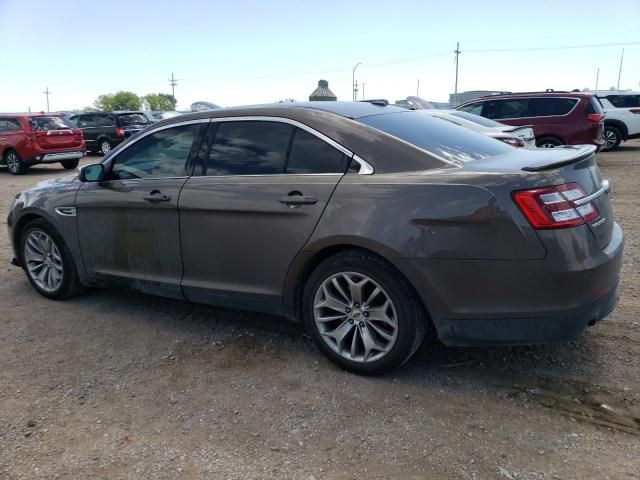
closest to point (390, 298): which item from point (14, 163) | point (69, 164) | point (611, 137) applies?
point (14, 163)

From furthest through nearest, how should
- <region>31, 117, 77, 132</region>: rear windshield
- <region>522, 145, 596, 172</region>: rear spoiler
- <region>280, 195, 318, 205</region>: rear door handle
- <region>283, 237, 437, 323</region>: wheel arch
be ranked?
<region>31, 117, 77, 132</region>: rear windshield
<region>280, 195, 318, 205</region>: rear door handle
<region>283, 237, 437, 323</region>: wheel arch
<region>522, 145, 596, 172</region>: rear spoiler

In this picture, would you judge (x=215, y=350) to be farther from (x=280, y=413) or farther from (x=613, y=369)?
(x=613, y=369)

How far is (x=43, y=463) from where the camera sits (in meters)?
2.72

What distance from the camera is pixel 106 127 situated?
20078mm

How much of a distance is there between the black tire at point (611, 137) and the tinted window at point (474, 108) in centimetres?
553

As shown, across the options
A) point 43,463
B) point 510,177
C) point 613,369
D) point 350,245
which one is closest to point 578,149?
point 510,177

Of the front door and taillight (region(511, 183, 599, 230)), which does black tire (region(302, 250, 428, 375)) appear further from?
the front door

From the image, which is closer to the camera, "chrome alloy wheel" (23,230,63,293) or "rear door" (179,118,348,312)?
"rear door" (179,118,348,312)

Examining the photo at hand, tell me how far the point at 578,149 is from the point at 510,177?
3.18 feet

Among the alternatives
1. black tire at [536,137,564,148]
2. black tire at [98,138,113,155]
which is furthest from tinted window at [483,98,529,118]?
black tire at [98,138,113,155]

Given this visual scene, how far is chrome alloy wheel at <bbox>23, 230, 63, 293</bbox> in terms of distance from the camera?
4.84 meters

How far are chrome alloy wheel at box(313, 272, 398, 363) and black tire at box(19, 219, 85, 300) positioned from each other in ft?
7.88

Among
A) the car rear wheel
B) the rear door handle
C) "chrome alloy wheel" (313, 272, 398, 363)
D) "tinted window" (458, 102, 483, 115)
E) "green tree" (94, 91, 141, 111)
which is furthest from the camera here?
"green tree" (94, 91, 141, 111)

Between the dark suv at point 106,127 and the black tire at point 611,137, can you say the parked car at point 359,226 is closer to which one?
the black tire at point 611,137
